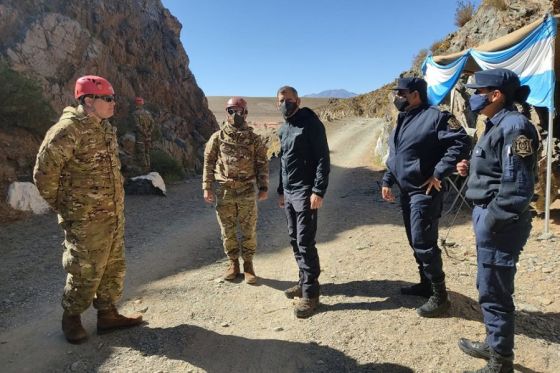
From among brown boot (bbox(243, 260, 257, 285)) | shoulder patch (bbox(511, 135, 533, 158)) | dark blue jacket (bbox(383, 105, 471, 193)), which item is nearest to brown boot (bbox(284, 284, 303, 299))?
brown boot (bbox(243, 260, 257, 285))

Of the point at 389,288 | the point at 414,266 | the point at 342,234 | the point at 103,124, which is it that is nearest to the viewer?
the point at 103,124

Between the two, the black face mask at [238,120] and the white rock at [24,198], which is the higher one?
the black face mask at [238,120]

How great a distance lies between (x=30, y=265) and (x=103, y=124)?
2977 millimetres

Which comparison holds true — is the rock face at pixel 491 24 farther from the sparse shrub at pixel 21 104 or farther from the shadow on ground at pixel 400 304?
the sparse shrub at pixel 21 104

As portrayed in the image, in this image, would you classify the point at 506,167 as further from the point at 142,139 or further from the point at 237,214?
the point at 142,139

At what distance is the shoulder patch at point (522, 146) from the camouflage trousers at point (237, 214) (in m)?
2.78

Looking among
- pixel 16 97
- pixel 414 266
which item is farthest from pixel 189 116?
pixel 414 266

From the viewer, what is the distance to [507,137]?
2422mm

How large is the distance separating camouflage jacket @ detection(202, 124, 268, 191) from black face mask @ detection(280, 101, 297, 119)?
0.79 m

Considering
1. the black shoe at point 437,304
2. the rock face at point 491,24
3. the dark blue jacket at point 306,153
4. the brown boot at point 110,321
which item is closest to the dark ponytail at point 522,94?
the dark blue jacket at point 306,153

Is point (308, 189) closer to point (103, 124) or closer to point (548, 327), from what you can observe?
point (103, 124)

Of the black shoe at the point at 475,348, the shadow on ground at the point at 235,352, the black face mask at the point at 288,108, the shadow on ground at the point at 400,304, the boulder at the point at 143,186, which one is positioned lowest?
the shadow on ground at the point at 235,352

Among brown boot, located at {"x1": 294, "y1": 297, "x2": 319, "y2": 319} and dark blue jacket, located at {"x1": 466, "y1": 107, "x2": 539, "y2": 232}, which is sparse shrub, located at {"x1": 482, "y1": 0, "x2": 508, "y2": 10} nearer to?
dark blue jacket, located at {"x1": 466, "y1": 107, "x2": 539, "y2": 232}

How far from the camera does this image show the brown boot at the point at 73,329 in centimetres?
322
